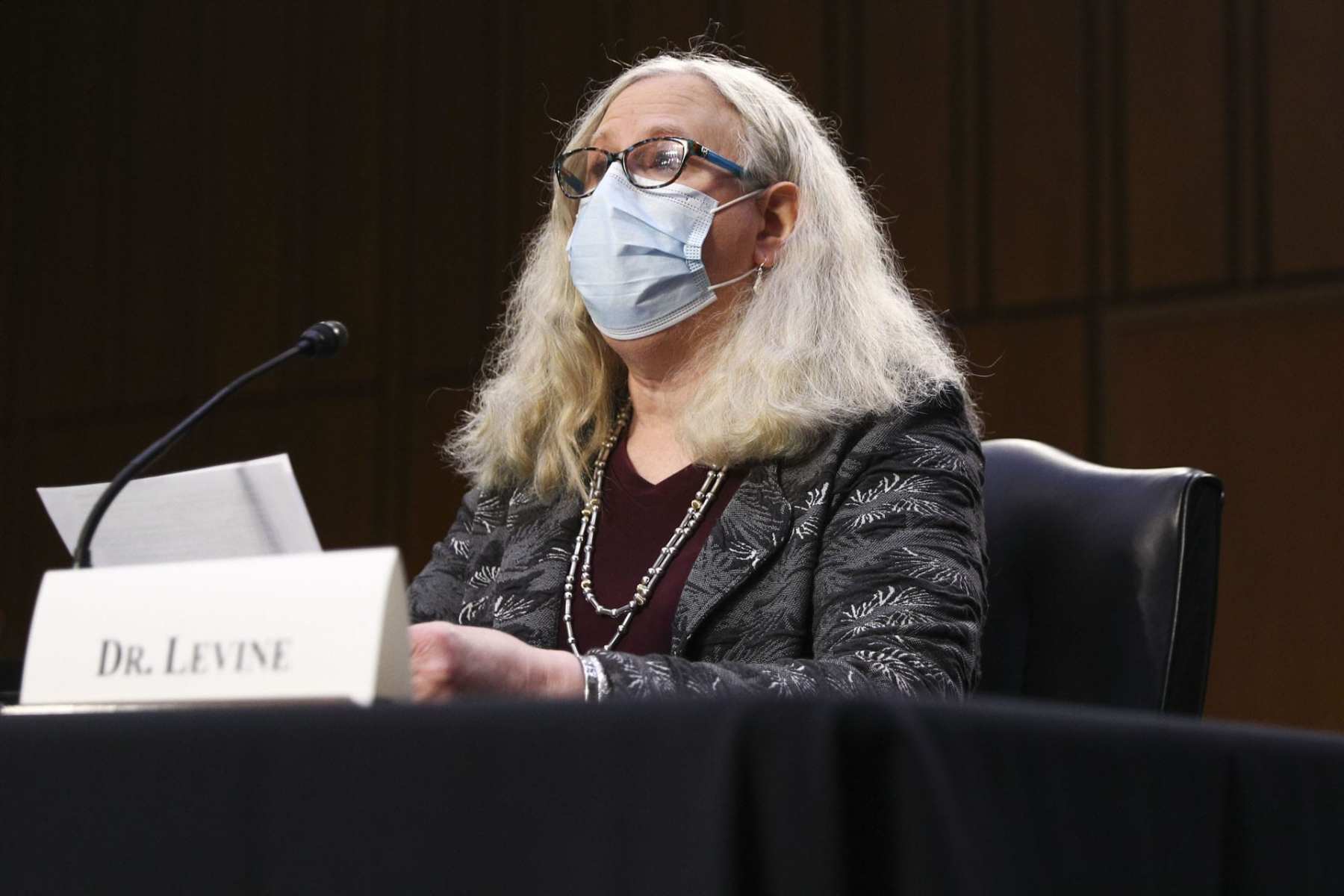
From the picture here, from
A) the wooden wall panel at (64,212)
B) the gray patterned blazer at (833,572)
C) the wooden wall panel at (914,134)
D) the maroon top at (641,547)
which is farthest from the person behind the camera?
the wooden wall panel at (64,212)

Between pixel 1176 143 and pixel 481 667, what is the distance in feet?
9.61

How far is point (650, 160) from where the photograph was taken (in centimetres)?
196

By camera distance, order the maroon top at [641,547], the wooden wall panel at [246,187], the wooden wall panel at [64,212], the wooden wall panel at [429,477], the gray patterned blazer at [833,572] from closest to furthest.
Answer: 1. the gray patterned blazer at [833,572]
2. the maroon top at [641,547]
3. the wooden wall panel at [429,477]
4. the wooden wall panel at [246,187]
5. the wooden wall panel at [64,212]

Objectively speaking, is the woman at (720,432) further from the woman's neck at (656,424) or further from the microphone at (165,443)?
the microphone at (165,443)

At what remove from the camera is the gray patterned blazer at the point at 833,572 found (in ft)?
4.63

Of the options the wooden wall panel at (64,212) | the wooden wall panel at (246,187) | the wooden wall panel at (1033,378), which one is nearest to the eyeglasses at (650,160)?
the wooden wall panel at (1033,378)

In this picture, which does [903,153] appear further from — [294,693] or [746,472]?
[294,693]

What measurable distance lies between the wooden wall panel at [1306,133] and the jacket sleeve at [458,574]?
7.31 feet

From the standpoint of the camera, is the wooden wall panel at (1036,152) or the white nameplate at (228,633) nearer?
the white nameplate at (228,633)

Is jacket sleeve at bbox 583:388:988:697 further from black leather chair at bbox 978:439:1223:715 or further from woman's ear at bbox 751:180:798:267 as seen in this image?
woman's ear at bbox 751:180:798:267

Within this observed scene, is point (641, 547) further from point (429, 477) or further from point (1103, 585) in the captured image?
point (429, 477)

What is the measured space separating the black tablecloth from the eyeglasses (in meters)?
1.28

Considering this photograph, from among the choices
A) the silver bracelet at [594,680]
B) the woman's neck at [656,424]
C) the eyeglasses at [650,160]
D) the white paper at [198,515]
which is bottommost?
the silver bracelet at [594,680]

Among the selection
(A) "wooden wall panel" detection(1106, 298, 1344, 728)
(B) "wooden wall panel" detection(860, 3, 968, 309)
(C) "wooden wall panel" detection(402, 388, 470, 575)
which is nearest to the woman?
(A) "wooden wall panel" detection(1106, 298, 1344, 728)
